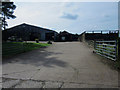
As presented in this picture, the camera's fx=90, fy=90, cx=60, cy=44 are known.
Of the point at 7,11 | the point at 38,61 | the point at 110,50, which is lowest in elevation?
the point at 38,61

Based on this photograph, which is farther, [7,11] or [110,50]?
[7,11]

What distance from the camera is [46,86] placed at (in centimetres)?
268

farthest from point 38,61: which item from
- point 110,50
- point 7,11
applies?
point 7,11

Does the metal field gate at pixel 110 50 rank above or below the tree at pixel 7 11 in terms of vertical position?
below

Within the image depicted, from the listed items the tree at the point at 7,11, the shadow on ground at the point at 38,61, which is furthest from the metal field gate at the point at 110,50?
the tree at the point at 7,11

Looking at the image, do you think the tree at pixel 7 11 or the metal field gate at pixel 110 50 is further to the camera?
the tree at pixel 7 11

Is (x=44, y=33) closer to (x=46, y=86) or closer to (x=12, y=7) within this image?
(x=12, y=7)

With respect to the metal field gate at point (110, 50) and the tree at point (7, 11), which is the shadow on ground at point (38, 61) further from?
the tree at point (7, 11)

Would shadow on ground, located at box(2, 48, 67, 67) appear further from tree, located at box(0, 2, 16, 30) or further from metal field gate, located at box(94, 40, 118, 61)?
tree, located at box(0, 2, 16, 30)

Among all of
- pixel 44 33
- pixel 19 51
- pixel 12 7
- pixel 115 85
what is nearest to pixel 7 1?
pixel 12 7

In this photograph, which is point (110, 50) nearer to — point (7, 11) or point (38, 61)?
point (38, 61)

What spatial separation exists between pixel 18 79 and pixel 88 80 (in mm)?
2388

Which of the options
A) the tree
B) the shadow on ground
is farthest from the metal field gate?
the tree

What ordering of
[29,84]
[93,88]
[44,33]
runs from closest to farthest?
[93,88], [29,84], [44,33]
